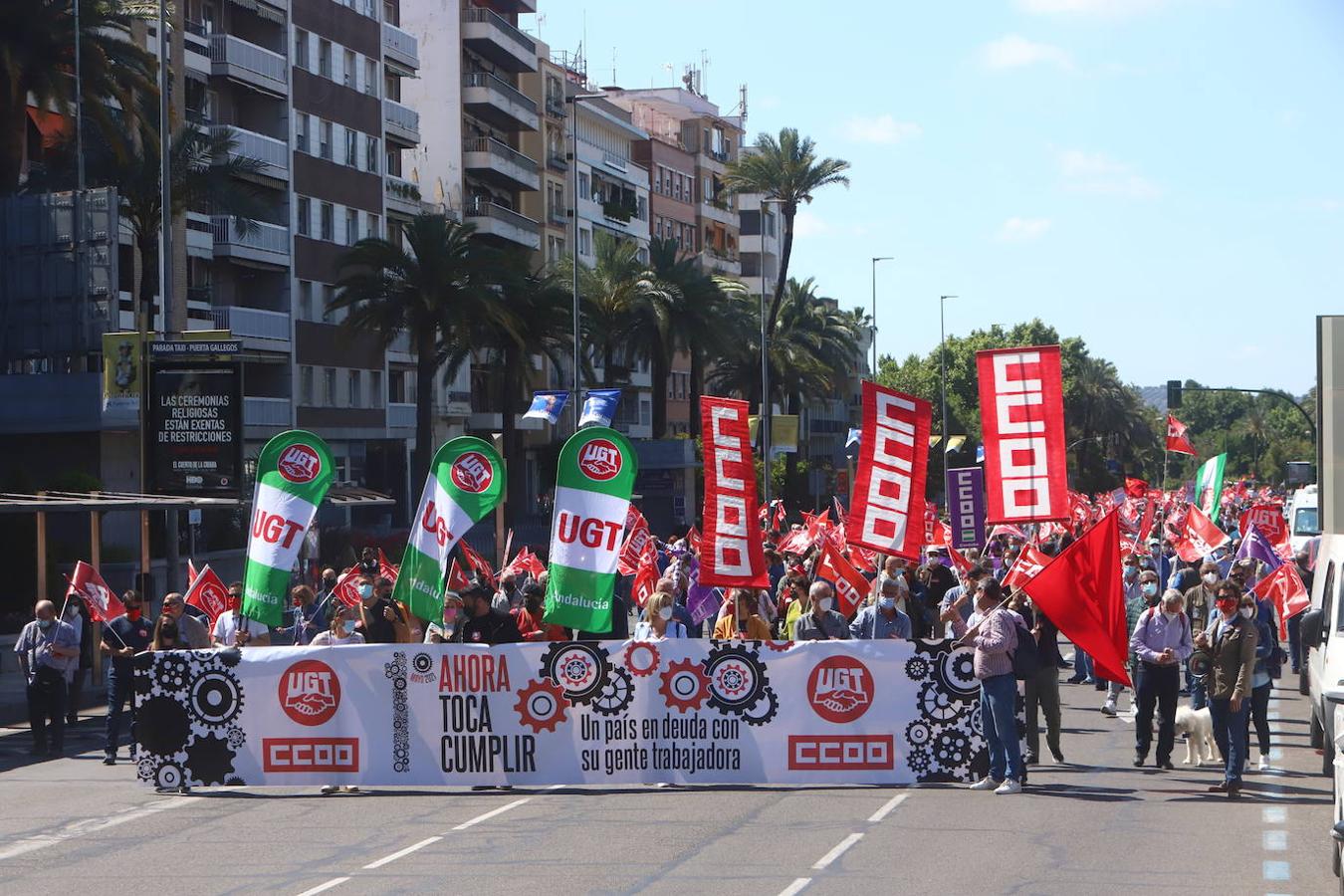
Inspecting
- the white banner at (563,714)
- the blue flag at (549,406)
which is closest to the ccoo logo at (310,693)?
the white banner at (563,714)

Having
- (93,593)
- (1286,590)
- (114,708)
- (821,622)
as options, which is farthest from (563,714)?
(1286,590)

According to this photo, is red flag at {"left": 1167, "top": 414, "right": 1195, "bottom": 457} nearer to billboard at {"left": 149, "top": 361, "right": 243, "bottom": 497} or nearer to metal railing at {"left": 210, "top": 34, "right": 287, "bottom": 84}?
metal railing at {"left": 210, "top": 34, "right": 287, "bottom": 84}

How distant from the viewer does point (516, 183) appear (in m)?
73.0

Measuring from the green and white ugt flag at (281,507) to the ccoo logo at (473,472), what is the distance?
4.17 feet

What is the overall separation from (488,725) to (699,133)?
85.9m

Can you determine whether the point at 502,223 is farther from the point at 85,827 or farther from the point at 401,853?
the point at 401,853

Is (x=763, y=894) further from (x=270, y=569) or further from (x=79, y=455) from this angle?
(x=79, y=455)

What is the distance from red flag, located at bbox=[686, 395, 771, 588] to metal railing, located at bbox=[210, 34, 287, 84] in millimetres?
36477

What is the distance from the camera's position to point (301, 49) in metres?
56.4

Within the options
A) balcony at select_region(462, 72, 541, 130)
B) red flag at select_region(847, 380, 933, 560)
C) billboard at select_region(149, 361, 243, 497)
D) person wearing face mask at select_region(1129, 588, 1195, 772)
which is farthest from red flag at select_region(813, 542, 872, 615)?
balcony at select_region(462, 72, 541, 130)

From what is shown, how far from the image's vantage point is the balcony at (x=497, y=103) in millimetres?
69750

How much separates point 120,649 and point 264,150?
35.8 metres

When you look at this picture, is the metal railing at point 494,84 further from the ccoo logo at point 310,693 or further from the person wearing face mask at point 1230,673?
the person wearing face mask at point 1230,673

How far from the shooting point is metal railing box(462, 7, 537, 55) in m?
70.4
